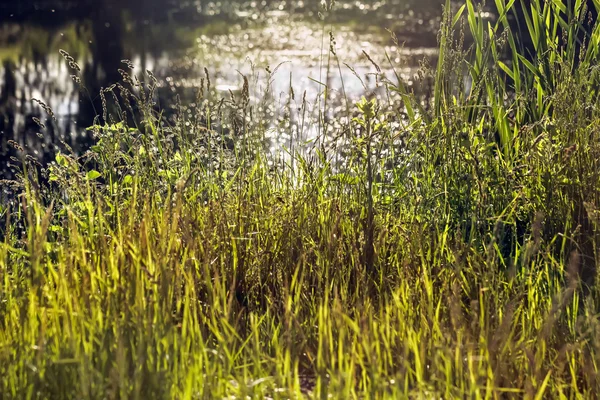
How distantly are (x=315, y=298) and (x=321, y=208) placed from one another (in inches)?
14.1

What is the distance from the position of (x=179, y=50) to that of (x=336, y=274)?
9778 millimetres

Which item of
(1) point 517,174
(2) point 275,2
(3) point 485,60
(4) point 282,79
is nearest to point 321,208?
(1) point 517,174

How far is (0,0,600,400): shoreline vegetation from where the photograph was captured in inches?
65.4

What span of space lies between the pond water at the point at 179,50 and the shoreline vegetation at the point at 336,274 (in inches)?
39.7

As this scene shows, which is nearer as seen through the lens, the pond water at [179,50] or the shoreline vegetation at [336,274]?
the shoreline vegetation at [336,274]

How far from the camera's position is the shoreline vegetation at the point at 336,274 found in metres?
1.66

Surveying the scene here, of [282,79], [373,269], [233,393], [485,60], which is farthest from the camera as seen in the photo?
[282,79]

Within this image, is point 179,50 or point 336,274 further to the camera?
point 179,50

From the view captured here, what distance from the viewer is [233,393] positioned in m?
1.75

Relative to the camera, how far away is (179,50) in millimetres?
11633

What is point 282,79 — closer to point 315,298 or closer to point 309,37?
point 309,37

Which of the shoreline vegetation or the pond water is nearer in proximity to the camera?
the shoreline vegetation

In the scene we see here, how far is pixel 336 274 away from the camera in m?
2.28

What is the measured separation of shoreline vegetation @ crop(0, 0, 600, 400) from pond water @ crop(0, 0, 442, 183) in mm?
1009
